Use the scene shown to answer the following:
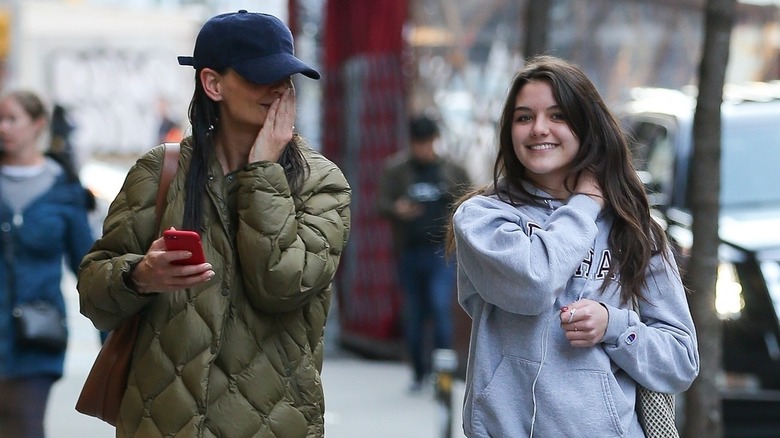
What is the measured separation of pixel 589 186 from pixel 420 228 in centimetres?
681

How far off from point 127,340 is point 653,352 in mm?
1377

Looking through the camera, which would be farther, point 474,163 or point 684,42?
point 684,42

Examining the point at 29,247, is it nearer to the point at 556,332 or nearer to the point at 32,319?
the point at 32,319

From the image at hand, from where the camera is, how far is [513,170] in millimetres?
3736

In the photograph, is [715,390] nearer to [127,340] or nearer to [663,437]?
[663,437]

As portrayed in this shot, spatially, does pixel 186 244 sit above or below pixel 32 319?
above

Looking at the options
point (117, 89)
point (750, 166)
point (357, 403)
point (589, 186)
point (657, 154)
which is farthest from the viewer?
point (117, 89)

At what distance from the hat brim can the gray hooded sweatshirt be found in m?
0.57

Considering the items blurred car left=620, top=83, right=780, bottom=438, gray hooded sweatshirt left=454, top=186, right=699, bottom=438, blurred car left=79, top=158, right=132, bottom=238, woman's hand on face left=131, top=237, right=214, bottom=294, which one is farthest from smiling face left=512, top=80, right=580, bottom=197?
blurred car left=79, top=158, right=132, bottom=238

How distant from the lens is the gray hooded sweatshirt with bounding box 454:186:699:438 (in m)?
3.43

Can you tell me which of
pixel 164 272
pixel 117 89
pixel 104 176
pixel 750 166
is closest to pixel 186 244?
pixel 164 272

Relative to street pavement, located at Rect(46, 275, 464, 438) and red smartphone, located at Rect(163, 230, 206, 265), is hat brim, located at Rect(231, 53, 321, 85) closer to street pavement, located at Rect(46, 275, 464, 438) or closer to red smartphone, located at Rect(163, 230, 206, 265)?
red smartphone, located at Rect(163, 230, 206, 265)

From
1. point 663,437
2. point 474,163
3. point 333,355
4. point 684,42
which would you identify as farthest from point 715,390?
point 684,42

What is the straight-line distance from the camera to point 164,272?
3.46 m
